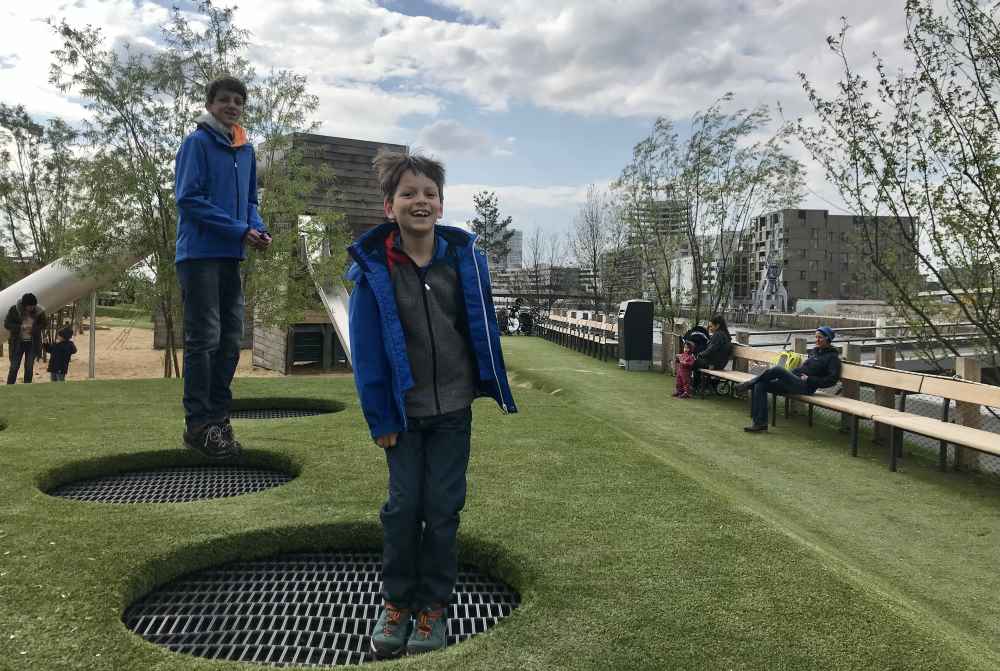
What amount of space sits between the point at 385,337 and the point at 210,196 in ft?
6.78

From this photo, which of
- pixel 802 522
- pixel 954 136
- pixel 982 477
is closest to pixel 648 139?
pixel 954 136

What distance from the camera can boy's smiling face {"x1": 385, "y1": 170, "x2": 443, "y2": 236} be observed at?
2.30m

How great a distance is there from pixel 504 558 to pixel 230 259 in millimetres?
2265

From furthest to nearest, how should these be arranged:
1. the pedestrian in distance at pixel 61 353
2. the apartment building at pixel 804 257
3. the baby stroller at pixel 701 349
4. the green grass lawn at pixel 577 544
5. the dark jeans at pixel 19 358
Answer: the apartment building at pixel 804 257, the pedestrian in distance at pixel 61 353, the dark jeans at pixel 19 358, the baby stroller at pixel 701 349, the green grass lawn at pixel 577 544

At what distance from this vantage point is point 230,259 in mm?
3828

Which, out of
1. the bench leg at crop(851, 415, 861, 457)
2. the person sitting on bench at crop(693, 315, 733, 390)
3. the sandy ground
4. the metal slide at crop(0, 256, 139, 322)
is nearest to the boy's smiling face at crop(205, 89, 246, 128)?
the bench leg at crop(851, 415, 861, 457)

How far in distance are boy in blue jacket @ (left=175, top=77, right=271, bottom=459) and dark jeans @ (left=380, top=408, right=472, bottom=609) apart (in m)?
1.93

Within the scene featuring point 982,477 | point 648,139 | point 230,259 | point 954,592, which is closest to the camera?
point 954,592

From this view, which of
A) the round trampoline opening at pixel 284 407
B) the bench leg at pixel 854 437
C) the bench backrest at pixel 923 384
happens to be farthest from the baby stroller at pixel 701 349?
the round trampoline opening at pixel 284 407

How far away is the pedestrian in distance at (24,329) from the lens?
1130cm

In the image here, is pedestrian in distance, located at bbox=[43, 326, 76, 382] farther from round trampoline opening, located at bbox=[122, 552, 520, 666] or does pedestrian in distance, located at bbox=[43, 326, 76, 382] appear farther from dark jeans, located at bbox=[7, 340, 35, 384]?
round trampoline opening, located at bbox=[122, 552, 520, 666]

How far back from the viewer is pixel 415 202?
2297 mm

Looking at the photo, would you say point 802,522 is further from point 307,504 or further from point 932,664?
point 307,504

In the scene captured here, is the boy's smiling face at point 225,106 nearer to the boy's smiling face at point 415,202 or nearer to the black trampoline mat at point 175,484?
the boy's smiling face at point 415,202
